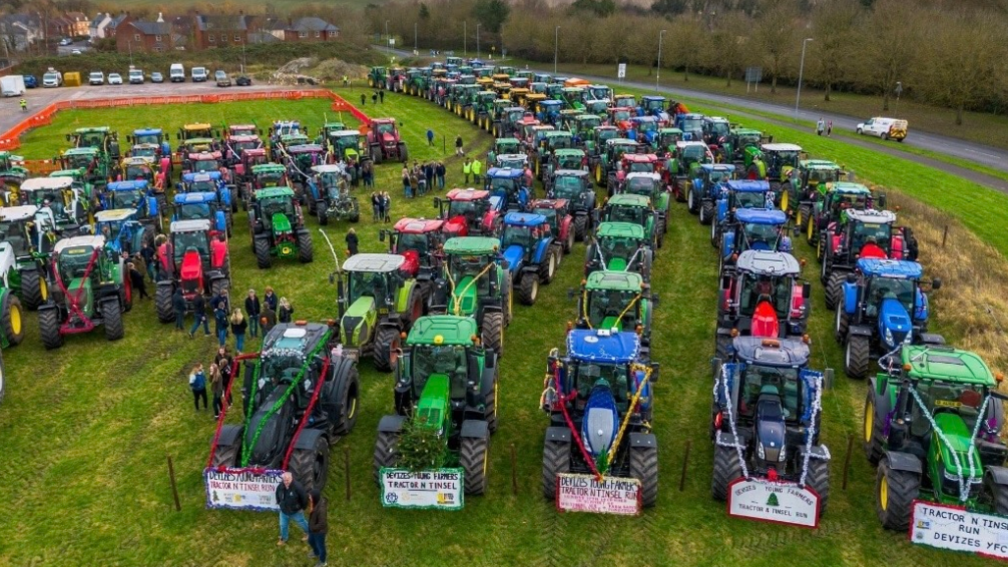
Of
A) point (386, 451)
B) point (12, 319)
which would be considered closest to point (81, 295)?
point (12, 319)

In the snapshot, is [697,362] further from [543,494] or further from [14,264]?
[14,264]

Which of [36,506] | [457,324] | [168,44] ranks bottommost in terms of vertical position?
[36,506]

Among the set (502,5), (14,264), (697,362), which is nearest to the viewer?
(697,362)

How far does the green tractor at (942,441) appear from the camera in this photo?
9734mm

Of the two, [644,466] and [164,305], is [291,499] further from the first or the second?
[164,305]

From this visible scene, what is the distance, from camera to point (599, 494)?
10508mm

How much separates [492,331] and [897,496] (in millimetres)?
7926

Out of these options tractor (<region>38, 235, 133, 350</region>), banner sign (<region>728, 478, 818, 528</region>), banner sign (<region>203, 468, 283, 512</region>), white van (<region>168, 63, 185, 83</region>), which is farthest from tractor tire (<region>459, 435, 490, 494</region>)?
white van (<region>168, 63, 185, 83</region>)

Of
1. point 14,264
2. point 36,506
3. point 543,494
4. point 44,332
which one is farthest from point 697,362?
point 14,264

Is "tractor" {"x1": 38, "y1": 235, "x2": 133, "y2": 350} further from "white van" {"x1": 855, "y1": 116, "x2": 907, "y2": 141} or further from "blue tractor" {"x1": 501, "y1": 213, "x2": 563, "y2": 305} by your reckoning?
"white van" {"x1": 855, "y1": 116, "x2": 907, "y2": 141}

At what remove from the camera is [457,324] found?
12.3 meters

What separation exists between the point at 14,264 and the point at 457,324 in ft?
42.8

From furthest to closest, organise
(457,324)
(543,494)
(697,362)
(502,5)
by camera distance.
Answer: (502,5) < (697,362) < (457,324) < (543,494)

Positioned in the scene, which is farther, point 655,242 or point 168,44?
point 168,44
